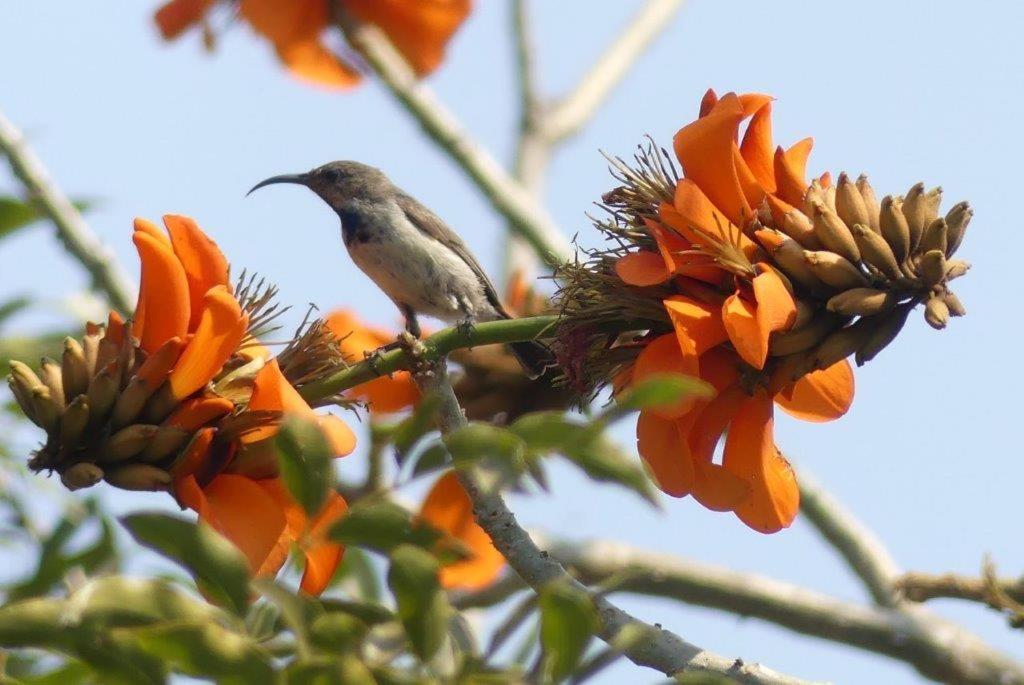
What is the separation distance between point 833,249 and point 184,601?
45.7 inches

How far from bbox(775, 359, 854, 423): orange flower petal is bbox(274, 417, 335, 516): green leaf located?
112 centimetres

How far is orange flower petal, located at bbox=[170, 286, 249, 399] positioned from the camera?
83.8 inches

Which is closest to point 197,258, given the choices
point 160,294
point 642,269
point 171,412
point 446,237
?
point 160,294

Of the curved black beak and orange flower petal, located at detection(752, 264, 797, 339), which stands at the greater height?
the curved black beak

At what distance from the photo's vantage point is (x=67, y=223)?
341 centimetres

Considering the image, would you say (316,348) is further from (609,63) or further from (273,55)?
(609,63)

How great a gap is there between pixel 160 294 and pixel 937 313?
109cm

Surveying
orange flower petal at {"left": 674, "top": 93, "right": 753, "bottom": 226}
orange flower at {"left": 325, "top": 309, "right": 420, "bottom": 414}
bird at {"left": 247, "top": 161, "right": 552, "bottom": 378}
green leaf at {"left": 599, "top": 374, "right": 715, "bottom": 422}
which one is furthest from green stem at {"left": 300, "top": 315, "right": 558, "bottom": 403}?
bird at {"left": 247, "top": 161, "right": 552, "bottom": 378}

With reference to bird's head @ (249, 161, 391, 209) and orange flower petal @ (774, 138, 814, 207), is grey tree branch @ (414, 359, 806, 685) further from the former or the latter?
bird's head @ (249, 161, 391, 209)

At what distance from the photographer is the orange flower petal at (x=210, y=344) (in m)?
2.13

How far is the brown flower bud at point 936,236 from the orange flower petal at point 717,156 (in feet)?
0.85

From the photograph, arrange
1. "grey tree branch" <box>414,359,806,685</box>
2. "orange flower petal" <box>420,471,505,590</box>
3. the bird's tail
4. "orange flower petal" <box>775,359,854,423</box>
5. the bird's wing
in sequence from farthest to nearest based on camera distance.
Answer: the bird's wing → the bird's tail → "orange flower petal" <box>420,471,505,590</box> → "orange flower petal" <box>775,359,854,423</box> → "grey tree branch" <box>414,359,806,685</box>

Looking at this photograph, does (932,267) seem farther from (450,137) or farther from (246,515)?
(450,137)

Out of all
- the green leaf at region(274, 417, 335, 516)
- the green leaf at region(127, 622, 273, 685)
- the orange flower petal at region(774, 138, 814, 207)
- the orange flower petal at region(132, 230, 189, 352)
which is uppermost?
the orange flower petal at region(774, 138, 814, 207)
